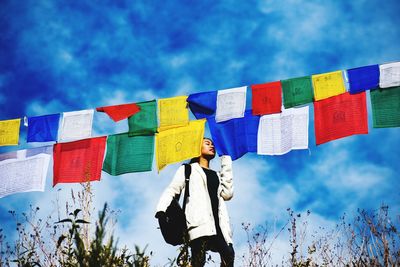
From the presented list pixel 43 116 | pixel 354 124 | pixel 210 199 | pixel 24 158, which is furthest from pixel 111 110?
pixel 354 124

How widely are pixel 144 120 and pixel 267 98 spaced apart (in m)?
1.32

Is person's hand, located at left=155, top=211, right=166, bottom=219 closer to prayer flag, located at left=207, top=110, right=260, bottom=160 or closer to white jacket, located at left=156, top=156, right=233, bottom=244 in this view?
white jacket, located at left=156, top=156, right=233, bottom=244

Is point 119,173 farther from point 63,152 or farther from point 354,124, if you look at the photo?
point 354,124

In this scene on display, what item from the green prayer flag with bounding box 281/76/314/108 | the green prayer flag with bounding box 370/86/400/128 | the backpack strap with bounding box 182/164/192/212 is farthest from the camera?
the green prayer flag with bounding box 281/76/314/108

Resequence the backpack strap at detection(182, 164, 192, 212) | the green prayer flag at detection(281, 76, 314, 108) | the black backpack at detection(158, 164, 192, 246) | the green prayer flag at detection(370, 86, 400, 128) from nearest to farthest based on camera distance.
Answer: the black backpack at detection(158, 164, 192, 246)
the backpack strap at detection(182, 164, 192, 212)
the green prayer flag at detection(370, 86, 400, 128)
the green prayer flag at detection(281, 76, 314, 108)

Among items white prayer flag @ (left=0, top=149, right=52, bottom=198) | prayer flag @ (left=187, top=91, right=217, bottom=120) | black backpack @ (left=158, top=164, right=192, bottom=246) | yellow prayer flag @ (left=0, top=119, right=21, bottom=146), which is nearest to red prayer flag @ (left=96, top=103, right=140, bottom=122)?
prayer flag @ (left=187, top=91, right=217, bottom=120)

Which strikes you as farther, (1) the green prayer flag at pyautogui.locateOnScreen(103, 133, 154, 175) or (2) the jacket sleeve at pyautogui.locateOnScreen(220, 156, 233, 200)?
(1) the green prayer flag at pyautogui.locateOnScreen(103, 133, 154, 175)

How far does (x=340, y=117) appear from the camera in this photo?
434cm

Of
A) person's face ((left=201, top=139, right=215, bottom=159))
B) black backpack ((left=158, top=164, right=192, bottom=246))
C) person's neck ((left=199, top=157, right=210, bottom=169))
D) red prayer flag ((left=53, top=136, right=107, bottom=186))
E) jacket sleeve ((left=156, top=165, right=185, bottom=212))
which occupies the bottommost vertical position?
black backpack ((left=158, top=164, right=192, bottom=246))

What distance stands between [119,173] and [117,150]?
25cm

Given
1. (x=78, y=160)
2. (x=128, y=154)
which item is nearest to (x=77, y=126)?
(x=78, y=160)

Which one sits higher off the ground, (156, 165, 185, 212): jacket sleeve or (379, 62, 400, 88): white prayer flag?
Answer: (379, 62, 400, 88): white prayer flag

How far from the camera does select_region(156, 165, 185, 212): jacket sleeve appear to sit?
3041 millimetres

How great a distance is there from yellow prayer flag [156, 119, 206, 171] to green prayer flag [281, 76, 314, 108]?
89 cm
